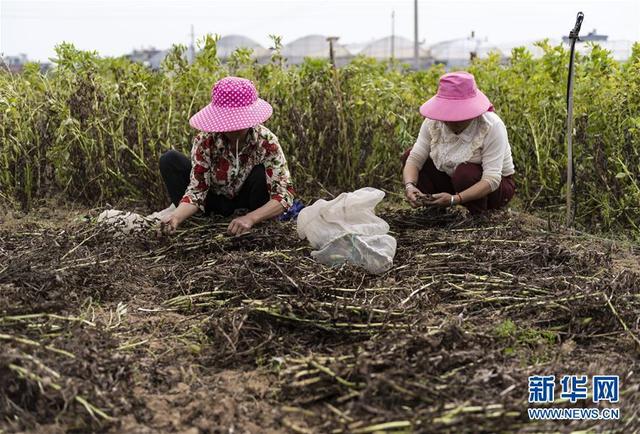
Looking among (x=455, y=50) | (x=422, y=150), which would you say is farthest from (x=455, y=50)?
(x=422, y=150)

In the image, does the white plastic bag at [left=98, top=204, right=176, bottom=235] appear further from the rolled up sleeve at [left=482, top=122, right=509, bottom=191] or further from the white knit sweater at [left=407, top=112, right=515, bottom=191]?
the rolled up sleeve at [left=482, top=122, right=509, bottom=191]

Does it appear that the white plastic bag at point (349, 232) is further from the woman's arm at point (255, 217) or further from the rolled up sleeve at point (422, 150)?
the rolled up sleeve at point (422, 150)

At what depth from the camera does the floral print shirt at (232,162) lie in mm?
3811

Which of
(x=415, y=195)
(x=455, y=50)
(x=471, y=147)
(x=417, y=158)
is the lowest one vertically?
(x=455, y=50)

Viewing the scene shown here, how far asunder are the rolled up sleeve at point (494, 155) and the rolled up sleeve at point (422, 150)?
14.3 inches

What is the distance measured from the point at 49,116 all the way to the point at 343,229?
96.8 inches

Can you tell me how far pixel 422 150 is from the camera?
432cm

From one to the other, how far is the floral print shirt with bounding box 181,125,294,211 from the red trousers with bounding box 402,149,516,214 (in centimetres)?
90

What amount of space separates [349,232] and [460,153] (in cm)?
110

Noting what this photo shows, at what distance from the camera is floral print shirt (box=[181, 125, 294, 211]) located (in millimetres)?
3811

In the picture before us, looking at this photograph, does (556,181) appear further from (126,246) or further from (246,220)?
(126,246)

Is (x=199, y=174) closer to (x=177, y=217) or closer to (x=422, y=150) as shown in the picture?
(x=177, y=217)

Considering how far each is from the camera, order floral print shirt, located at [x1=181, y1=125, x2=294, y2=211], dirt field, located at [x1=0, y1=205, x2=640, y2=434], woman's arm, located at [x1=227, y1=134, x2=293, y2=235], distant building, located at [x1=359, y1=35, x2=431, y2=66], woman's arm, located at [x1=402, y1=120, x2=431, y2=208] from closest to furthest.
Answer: dirt field, located at [x1=0, y1=205, x2=640, y2=434], woman's arm, located at [x1=227, y1=134, x2=293, y2=235], floral print shirt, located at [x1=181, y1=125, x2=294, y2=211], woman's arm, located at [x1=402, y1=120, x2=431, y2=208], distant building, located at [x1=359, y1=35, x2=431, y2=66]

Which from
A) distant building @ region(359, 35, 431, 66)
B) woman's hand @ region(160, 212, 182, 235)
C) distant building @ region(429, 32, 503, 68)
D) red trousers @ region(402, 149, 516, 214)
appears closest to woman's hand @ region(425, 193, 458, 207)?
red trousers @ region(402, 149, 516, 214)
